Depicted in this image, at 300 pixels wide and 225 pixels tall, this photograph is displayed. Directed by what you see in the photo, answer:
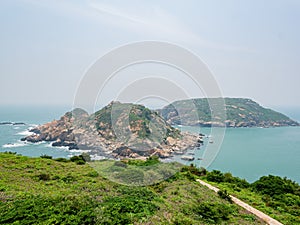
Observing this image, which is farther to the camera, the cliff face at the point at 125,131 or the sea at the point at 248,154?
the sea at the point at 248,154

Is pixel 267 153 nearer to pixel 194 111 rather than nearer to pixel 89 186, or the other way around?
pixel 194 111

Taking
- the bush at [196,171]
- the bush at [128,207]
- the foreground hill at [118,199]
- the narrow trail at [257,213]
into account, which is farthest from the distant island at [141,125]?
the narrow trail at [257,213]

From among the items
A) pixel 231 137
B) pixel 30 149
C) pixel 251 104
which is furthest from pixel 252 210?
pixel 251 104

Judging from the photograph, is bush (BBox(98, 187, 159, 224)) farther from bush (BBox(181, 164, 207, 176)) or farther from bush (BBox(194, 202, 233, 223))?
bush (BBox(181, 164, 207, 176))

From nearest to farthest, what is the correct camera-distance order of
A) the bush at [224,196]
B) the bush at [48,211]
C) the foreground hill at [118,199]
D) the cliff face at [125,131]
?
the bush at [48,211] → the foreground hill at [118,199] → the bush at [224,196] → the cliff face at [125,131]

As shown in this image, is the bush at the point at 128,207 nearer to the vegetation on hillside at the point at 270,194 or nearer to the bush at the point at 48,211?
the bush at the point at 48,211

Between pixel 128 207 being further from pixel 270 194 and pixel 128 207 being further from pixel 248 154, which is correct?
pixel 248 154

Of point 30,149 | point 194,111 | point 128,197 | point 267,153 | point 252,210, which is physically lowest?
point 30,149

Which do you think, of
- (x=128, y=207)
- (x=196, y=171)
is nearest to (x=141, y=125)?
(x=196, y=171)
